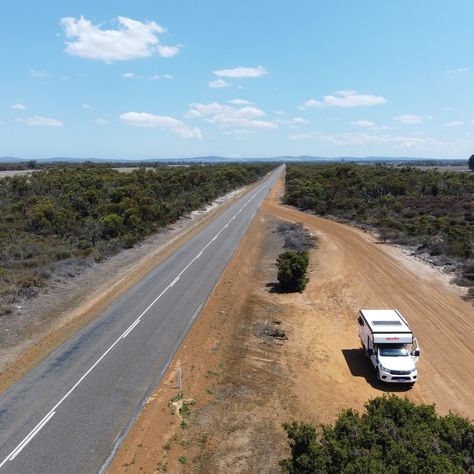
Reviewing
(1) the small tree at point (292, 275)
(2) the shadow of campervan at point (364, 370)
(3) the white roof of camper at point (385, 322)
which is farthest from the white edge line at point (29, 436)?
(1) the small tree at point (292, 275)

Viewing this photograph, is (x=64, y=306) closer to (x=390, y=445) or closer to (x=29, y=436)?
(x=29, y=436)

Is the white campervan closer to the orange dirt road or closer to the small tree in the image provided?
the orange dirt road

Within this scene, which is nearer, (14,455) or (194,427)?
(14,455)

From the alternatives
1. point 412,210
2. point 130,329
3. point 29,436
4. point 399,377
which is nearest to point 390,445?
point 399,377

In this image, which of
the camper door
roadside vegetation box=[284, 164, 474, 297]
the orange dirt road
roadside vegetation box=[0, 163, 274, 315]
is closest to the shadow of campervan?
the orange dirt road

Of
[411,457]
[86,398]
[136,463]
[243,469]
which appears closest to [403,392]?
[243,469]

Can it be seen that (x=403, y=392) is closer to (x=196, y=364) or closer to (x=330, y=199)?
(x=196, y=364)

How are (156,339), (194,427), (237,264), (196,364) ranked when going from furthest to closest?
1. (237,264)
2. (156,339)
3. (196,364)
4. (194,427)
